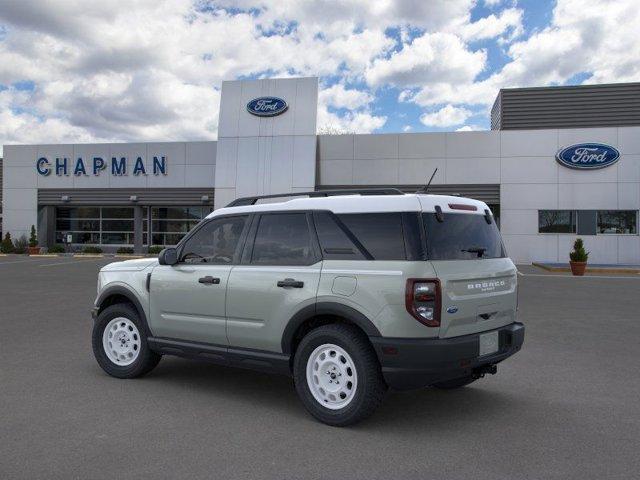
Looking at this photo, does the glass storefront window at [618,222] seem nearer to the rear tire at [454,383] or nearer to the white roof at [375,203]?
the rear tire at [454,383]

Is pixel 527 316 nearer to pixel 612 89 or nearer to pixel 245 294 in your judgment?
pixel 245 294

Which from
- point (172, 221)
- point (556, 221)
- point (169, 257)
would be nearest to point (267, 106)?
point (172, 221)

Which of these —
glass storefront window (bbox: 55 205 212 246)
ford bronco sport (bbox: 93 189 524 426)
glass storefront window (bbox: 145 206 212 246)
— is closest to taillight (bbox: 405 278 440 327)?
ford bronco sport (bbox: 93 189 524 426)

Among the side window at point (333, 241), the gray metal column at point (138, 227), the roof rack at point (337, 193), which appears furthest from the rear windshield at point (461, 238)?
the gray metal column at point (138, 227)

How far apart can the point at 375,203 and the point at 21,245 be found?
3358 centimetres

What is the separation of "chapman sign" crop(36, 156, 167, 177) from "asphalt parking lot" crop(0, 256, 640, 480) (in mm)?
25341

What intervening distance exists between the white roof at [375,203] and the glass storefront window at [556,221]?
23.5 meters

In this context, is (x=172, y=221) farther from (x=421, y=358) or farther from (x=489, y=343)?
(x=421, y=358)

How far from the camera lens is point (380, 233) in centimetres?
459

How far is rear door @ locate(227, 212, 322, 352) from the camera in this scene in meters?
4.84

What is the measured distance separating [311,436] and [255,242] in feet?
5.94

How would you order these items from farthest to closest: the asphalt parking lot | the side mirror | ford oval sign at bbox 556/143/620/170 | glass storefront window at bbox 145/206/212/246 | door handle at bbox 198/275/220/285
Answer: glass storefront window at bbox 145/206/212/246 → ford oval sign at bbox 556/143/620/170 → the side mirror → door handle at bbox 198/275/220/285 → the asphalt parking lot

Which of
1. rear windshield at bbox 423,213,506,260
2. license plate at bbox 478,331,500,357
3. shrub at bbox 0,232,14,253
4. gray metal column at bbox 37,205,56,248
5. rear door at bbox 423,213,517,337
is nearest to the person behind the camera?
rear door at bbox 423,213,517,337

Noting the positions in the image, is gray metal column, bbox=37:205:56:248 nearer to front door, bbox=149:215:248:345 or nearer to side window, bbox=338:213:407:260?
front door, bbox=149:215:248:345
